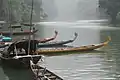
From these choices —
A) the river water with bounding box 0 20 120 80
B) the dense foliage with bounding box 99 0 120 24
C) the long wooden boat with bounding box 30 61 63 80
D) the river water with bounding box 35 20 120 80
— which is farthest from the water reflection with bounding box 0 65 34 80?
the dense foliage with bounding box 99 0 120 24

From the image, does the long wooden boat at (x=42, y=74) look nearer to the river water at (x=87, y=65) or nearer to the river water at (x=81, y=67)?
the river water at (x=81, y=67)

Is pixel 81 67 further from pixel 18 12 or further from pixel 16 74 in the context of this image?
pixel 18 12

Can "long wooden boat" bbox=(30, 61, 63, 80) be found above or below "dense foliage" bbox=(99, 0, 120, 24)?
below

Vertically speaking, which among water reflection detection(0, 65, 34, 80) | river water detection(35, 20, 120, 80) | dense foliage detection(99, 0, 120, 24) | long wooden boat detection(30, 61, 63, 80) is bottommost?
river water detection(35, 20, 120, 80)

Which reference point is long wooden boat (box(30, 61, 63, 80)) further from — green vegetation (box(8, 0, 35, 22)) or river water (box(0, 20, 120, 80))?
green vegetation (box(8, 0, 35, 22))

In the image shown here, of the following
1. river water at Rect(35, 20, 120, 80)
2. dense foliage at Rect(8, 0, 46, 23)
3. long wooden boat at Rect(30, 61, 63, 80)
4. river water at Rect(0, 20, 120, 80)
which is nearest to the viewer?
long wooden boat at Rect(30, 61, 63, 80)

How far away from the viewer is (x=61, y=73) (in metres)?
19.9

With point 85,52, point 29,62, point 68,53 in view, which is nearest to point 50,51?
point 68,53

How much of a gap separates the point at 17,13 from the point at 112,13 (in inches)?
1136

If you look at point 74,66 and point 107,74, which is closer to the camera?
point 107,74

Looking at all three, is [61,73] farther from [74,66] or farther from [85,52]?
[85,52]

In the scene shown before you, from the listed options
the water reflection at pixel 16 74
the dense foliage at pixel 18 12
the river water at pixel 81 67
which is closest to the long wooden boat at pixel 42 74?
the water reflection at pixel 16 74

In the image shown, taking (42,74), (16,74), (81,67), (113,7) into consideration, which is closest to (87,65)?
(81,67)

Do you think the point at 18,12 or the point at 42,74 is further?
the point at 18,12
